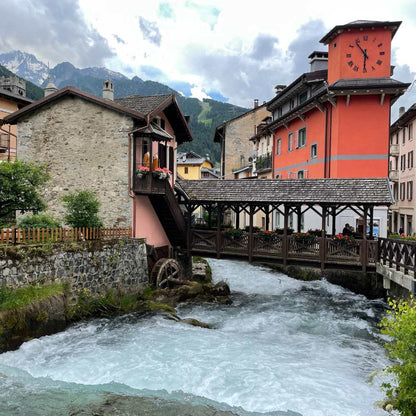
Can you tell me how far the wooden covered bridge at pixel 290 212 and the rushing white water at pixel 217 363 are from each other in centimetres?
247

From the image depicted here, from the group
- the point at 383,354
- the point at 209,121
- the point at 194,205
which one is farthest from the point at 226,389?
the point at 209,121

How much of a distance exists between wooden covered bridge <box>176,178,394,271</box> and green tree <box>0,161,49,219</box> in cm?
703

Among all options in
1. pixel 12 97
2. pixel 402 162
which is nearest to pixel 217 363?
pixel 12 97

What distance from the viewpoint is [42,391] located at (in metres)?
7.81

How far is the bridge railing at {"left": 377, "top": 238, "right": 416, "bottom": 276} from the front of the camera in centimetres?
1201

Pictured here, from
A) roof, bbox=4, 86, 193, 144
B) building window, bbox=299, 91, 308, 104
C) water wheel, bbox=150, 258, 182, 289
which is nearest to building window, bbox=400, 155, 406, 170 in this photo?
building window, bbox=299, 91, 308, 104

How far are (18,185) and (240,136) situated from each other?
37430mm

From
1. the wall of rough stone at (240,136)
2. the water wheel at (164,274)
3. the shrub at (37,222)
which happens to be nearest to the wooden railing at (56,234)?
the shrub at (37,222)

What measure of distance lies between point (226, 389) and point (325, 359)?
3.35m

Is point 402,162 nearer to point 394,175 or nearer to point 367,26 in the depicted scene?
point 394,175

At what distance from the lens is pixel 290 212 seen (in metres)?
16.9

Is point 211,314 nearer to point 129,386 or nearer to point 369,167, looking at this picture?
point 129,386

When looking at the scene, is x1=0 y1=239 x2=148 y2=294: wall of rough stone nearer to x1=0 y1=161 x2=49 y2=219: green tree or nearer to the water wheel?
the water wheel

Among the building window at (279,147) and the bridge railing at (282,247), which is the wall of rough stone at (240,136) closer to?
the building window at (279,147)
